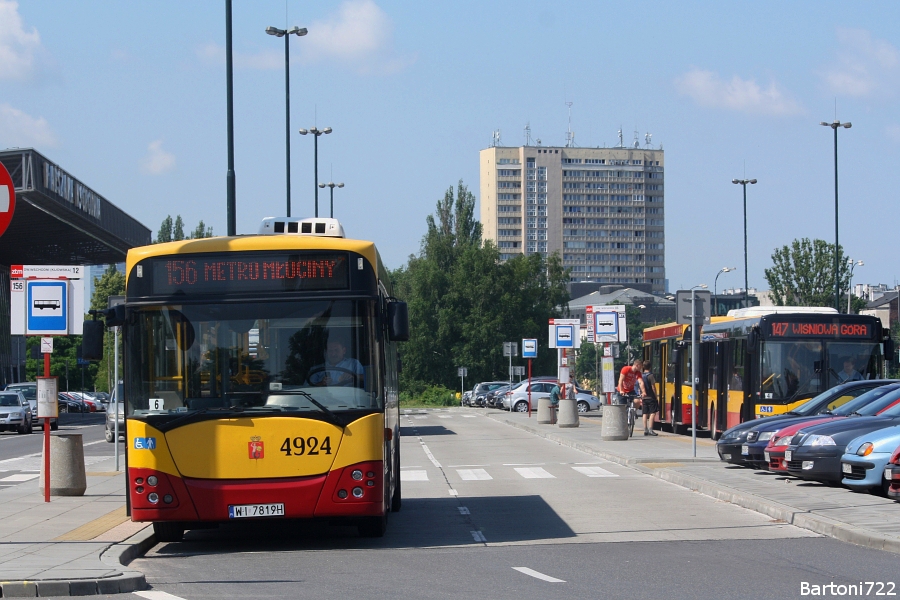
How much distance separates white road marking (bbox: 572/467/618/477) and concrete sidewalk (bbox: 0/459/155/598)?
7527 mm

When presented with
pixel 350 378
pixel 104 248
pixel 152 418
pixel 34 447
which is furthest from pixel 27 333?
pixel 104 248

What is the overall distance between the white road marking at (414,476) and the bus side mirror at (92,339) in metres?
8.47

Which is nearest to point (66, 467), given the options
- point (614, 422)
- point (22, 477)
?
point (22, 477)

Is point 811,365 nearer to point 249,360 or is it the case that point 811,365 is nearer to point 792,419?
point 792,419

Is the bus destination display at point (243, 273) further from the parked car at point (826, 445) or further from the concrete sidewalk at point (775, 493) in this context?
the parked car at point (826, 445)

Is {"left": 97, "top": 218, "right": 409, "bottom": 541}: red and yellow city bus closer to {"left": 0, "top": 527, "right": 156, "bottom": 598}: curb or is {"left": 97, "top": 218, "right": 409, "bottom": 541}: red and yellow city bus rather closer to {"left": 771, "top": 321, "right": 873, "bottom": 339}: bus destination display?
{"left": 0, "top": 527, "right": 156, "bottom": 598}: curb

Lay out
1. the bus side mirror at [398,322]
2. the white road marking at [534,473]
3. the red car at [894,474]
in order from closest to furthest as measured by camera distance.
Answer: the bus side mirror at [398,322]
the red car at [894,474]
the white road marking at [534,473]

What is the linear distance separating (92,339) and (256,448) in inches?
84.8

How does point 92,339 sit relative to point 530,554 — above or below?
above

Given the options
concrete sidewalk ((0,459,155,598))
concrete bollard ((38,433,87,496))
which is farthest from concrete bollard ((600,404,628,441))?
concrete bollard ((38,433,87,496))

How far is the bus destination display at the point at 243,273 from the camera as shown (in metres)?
11.1

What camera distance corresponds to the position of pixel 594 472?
20.2 m

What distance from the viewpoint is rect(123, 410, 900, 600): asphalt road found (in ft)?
29.1

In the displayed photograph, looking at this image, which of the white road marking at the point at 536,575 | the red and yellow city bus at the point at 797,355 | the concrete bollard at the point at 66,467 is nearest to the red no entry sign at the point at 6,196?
the white road marking at the point at 536,575
